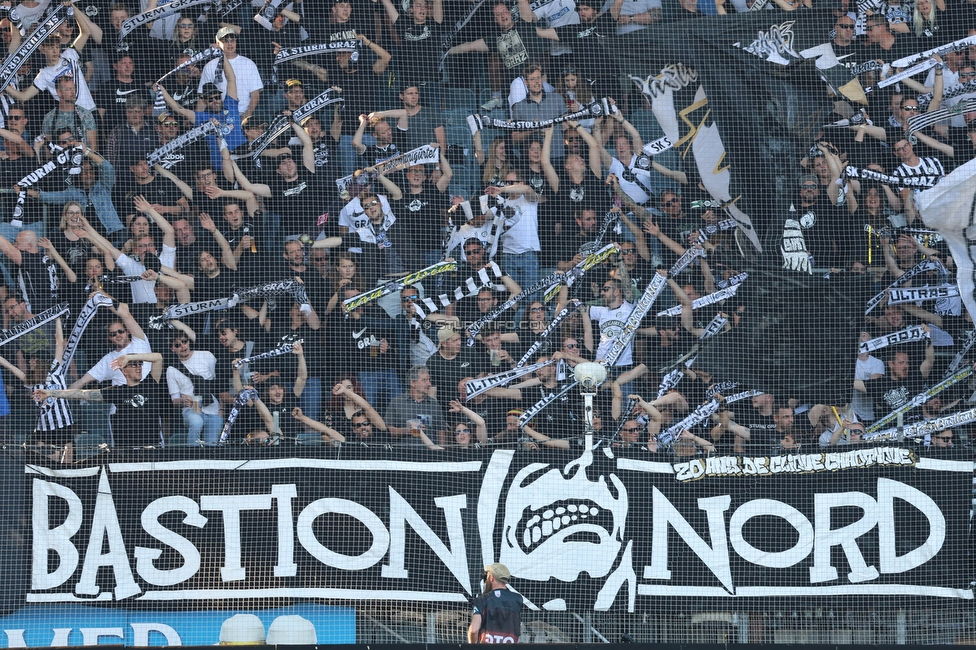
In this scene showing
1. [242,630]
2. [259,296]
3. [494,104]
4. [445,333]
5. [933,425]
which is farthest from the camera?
[494,104]

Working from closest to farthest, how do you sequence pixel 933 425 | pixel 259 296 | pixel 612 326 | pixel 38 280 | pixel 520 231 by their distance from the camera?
pixel 933 425 < pixel 38 280 < pixel 259 296 < pixel 612 326 < pixel 520 231

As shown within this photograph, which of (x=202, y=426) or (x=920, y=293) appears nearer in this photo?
(x=202, y=426)

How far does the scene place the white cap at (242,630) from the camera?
9.76 m

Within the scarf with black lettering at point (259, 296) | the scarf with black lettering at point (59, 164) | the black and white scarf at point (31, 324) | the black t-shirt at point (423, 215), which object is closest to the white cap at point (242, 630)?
the scarf with black lettering at point (259, 296)

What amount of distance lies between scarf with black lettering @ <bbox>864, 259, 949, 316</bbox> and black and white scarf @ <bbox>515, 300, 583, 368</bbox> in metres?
2.87

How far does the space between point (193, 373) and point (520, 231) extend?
11.2ft

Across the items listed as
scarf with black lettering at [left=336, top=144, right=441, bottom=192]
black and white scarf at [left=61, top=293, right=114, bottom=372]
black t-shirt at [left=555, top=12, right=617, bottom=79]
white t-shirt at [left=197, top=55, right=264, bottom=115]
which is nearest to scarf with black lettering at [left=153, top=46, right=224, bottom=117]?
white t-shirt at [left=197, top=55, right=264, bottom=115]

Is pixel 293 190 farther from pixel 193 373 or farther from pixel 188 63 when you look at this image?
pixel 193 373

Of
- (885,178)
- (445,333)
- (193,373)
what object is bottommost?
(193,373)

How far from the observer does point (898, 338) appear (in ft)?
37.6

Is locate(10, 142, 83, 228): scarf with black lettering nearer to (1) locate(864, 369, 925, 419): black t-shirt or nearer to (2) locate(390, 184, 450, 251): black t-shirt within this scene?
(2) locate(390, 184, 450, 251): black t-shirt

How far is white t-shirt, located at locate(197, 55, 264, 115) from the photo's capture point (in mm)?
11703

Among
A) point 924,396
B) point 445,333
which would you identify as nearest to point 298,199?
point 445,333

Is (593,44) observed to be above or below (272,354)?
above
